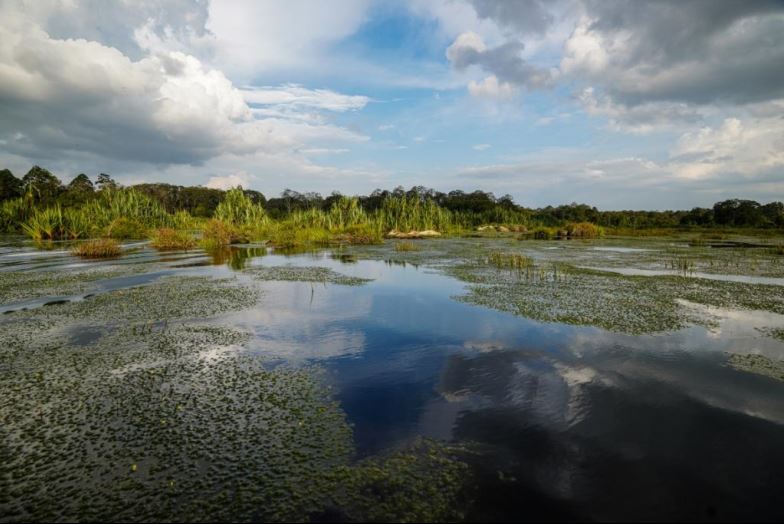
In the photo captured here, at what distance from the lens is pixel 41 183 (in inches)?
2368

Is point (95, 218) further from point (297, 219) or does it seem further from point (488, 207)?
point (488, 207)

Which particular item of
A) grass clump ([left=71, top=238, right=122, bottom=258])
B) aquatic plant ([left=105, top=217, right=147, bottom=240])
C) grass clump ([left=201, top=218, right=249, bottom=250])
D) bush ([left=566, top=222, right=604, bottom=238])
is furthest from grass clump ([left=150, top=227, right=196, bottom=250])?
bush ([left=566, top=222, right=604, bottom=238])

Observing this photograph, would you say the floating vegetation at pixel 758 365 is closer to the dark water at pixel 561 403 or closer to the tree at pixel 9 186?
the dark water at pixel 561 403

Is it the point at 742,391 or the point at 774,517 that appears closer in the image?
the point at 774,517

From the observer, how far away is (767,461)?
4.09 meters

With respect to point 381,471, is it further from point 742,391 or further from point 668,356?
point 668,356

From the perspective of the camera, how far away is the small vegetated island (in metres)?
3.57

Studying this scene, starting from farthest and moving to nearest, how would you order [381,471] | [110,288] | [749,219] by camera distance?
[749,219] → [110,288] → [381,471]

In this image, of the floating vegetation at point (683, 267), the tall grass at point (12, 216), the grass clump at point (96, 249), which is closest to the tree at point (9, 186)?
the tall grass at point (12, 216)

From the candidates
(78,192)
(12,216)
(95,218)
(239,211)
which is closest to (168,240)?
(239,211)

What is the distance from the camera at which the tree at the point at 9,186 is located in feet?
200

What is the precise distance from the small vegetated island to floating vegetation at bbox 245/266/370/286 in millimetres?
1211

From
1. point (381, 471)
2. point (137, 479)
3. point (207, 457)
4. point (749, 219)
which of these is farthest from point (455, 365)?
point (749, 219)

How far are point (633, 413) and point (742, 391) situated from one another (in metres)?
1.96
